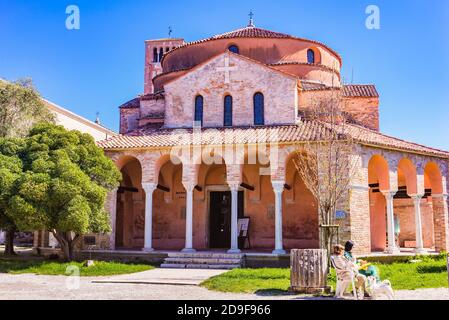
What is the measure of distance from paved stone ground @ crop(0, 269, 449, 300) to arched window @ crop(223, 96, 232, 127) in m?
7.66

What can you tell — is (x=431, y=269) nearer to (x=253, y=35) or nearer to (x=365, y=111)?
(x=365, y=111)

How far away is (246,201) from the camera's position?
70.2 ft

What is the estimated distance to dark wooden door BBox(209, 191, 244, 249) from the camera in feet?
71.8

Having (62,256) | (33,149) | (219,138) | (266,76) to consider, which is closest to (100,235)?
(62,256)

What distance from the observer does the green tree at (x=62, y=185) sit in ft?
50.0

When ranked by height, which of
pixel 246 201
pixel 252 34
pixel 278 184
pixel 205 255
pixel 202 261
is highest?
pixel 252 34

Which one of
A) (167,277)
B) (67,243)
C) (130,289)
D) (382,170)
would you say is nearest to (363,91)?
(382,170)

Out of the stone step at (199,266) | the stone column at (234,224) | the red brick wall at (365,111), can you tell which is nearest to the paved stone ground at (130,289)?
the stone step at (199,266)

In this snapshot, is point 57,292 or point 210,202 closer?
point 57,292

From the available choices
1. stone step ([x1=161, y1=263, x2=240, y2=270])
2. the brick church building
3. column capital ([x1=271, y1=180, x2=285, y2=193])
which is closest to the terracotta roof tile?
the brick church building

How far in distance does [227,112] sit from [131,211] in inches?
256
